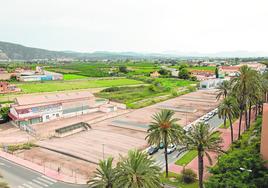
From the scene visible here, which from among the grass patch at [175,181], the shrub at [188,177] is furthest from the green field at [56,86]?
the shrub at [188,177]

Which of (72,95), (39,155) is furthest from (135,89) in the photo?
(39,155)

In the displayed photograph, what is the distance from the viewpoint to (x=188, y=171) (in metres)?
33.9

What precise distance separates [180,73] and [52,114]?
320ft

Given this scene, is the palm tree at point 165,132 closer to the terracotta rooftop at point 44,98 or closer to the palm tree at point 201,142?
the palm tree at point 201,142

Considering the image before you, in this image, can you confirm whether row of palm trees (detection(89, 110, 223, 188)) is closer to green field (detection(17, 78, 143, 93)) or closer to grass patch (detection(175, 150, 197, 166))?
grass patch (detection(175, 150, 197, 166))

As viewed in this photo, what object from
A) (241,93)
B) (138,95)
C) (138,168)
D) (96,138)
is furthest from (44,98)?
(138,168)

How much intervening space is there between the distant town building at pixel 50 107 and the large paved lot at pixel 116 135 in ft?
36.7

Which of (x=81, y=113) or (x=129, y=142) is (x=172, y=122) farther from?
(x=81, y=113)

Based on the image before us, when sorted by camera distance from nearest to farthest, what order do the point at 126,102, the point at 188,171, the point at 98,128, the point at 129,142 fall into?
the point at 188,171 < the point at 129,142 < the point at 98,128 < the point at 126,102

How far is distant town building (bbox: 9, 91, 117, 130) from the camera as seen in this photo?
63031 millimetres

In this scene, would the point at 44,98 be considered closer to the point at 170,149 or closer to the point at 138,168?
the point at 170,149

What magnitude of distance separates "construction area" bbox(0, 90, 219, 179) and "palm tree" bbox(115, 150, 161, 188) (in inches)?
589

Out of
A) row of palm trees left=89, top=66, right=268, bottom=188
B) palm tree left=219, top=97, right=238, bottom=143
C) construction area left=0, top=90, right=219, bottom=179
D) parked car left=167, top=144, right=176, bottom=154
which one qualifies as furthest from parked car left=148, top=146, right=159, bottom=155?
palm tree left=219, top=97, right=238, bottom=143

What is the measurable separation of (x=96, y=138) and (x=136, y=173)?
31.1m
